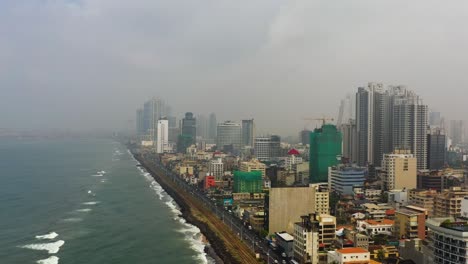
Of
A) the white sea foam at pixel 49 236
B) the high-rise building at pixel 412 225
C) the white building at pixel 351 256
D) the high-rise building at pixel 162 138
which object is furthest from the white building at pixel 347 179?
the high-rise building at pixel 162 138

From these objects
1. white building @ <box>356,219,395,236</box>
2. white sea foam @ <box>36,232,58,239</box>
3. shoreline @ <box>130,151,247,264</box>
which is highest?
white building @ <box>356,219,395,236</box>

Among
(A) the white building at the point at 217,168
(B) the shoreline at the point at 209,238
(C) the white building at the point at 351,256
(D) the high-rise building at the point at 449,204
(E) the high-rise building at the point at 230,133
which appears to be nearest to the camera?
(C) the white building at the point at 351,256

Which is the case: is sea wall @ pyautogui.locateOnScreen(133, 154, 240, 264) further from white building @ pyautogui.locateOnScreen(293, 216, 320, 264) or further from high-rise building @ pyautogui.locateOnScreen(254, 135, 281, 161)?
high-rise building @ pyautogui.locateOnScreen(254, 135, 281, 161)

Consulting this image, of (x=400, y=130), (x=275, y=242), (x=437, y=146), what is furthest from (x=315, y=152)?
(x=275, y=242)

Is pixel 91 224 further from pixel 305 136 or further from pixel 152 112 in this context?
pixel 152 112

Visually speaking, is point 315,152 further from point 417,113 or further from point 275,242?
point 275,242

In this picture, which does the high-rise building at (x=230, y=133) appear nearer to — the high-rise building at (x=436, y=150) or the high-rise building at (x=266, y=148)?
the high-rise building at (x=266, y=148)

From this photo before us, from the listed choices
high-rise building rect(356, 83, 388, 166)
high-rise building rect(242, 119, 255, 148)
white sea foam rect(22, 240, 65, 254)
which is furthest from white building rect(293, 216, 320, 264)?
high-rise building rect(242, 119, 255, 148)
